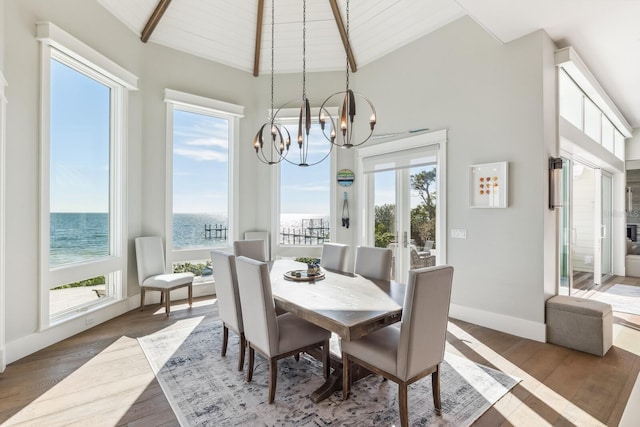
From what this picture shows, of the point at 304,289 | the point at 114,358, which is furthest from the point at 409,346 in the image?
the point at 114,358

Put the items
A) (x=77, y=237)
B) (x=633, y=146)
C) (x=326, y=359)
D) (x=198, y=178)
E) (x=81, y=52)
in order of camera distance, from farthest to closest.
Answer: (x=633, y=146)
(x=198, y=178)
(x=77, y=237)
(x=81, y=52)
(x=326, y=359)

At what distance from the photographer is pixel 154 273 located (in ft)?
14.4

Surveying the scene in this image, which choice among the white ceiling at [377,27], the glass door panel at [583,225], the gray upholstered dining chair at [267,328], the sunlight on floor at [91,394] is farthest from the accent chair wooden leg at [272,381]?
the glass door panel at [583,225]

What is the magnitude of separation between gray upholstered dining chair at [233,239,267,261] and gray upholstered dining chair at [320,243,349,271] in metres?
0.90

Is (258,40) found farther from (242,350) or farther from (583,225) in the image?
(583,225)

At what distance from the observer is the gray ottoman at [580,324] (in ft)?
9.75

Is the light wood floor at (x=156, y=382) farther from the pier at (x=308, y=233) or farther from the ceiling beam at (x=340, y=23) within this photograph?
the ceiling beam at (x=340, y=23)

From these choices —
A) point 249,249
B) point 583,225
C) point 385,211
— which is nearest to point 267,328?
point 249,249

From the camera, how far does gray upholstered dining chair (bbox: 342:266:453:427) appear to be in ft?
6.14

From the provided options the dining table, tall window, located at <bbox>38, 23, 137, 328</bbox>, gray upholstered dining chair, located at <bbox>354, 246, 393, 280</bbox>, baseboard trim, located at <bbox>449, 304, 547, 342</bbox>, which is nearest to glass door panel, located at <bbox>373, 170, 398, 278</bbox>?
baseboard trim, located at <bbox>449, 304, 547, 342</bbox>

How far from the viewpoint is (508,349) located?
3.11 meters

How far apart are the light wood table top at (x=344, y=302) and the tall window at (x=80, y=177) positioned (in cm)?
241

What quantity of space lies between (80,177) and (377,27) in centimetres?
448

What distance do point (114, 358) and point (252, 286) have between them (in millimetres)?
1747
